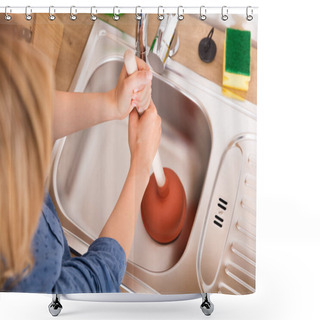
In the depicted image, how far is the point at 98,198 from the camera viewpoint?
153cm

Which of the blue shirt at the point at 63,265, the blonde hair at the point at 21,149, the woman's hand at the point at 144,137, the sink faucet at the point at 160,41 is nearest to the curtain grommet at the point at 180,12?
the sink faucet at the point at 160,41

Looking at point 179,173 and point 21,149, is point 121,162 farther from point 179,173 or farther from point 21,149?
point 21,149

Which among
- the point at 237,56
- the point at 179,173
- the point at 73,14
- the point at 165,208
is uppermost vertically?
the point at 73,14

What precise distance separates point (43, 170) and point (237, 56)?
745mm

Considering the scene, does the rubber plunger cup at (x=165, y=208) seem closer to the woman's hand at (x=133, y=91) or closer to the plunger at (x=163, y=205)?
the plunger at (x=163, y=205)

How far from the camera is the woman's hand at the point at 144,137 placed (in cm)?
151

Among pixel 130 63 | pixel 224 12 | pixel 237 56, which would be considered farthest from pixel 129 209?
pixel 224 12

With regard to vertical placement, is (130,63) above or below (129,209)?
above

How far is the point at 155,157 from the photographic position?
151 cm

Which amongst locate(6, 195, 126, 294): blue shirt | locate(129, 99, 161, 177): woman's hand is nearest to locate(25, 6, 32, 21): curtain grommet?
locate(129, 99, 161, 177): woman's hand
